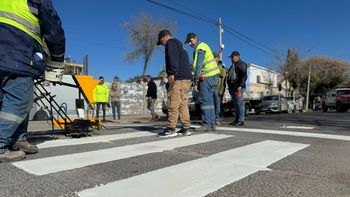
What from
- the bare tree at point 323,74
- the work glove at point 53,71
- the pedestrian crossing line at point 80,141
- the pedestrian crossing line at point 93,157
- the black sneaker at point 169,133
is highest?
the bare tree at point 323,74

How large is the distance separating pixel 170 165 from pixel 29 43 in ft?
6.19

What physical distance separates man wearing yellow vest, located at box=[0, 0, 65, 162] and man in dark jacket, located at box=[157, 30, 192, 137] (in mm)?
2237

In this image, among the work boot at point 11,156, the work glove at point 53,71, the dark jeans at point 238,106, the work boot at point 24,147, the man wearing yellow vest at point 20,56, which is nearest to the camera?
the work boot at point 11,156

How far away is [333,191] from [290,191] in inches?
13.6

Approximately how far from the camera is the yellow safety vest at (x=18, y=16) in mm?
3582

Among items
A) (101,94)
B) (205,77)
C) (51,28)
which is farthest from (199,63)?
(101,94)

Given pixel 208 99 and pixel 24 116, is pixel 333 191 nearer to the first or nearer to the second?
pixel 24 116

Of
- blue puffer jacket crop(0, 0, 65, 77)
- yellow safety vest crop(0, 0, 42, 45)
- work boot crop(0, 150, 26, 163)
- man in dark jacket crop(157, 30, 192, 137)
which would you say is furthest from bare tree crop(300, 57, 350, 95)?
work boot crop(0, 150, 26, 163)

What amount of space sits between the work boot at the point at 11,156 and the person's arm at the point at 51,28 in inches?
46.6

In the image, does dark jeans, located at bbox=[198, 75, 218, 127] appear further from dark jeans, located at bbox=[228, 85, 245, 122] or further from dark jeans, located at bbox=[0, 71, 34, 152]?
dark jeans, located at bbox=[0, 71, 34, 152]

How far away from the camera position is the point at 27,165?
3.31 metres

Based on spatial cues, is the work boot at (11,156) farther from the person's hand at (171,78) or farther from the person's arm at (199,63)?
the person's arm at (199,63)

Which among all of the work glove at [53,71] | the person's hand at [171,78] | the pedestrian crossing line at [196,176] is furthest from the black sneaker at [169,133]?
the work glove at [53,71]

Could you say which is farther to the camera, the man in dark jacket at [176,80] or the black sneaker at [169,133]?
the man in dark jacket at [176,80]
